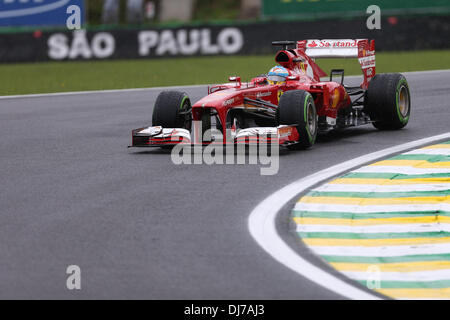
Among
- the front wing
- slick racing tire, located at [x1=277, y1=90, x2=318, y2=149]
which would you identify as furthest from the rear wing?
the front wing

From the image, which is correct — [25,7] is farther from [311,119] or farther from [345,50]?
[311,119]

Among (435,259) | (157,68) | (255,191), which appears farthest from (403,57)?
(435,259)

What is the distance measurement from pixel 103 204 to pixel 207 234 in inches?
57.4

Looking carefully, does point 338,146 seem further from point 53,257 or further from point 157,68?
point 157,68

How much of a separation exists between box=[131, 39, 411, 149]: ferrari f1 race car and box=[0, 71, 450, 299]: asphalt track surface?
0.81ft

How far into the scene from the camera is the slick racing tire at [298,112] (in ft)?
34.1

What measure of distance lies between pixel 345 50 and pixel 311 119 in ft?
6.60

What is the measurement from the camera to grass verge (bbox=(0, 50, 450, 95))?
2250 cm

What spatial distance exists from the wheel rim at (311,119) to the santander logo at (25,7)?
75.4 ft

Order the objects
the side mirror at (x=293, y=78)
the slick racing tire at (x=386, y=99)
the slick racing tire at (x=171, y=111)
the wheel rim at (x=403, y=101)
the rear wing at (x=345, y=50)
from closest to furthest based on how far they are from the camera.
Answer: the slick racing tire at (x=171, y=111), the side mirror at (x=293, y=78), the slick racing tire at (x=386, y=99), the wheel rim at (x=403, y=101), the rear wing at (x=345, y=50)

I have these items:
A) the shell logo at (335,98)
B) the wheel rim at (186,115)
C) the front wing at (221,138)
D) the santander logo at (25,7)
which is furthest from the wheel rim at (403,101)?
the santander logo at (25,7)

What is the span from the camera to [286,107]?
1047cm

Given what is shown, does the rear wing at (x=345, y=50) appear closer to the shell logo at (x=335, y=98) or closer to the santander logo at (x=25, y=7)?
the shell logo at (x=335, y=98)

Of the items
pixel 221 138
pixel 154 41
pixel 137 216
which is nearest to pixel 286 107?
A: pixel 221 138
